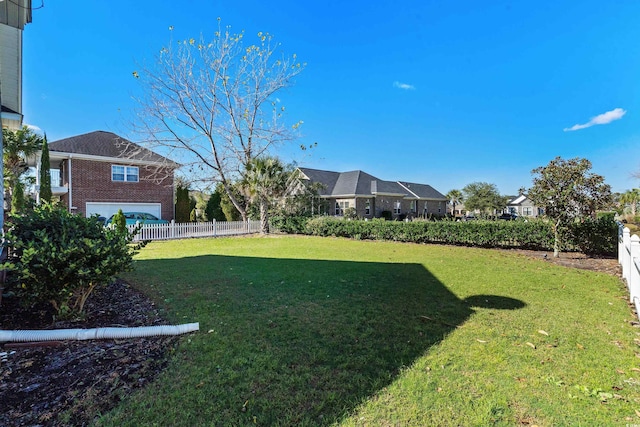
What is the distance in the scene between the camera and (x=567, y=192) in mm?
9570

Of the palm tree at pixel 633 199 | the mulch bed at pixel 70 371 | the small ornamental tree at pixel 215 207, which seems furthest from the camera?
the palm tree at pixel 633 199

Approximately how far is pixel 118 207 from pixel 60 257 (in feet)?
61.9

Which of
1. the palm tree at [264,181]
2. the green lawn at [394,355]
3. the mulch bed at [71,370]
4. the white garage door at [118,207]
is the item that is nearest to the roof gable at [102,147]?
the white garage door at [118,207]

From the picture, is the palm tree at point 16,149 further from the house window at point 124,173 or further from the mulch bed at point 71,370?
the mulch bed at point 71,370

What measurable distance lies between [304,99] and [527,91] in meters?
12.5

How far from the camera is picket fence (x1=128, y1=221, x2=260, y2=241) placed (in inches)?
593

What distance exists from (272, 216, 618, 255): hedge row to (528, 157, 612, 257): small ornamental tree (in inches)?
22.2

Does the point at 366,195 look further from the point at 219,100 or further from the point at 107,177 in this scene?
the point at 107,177

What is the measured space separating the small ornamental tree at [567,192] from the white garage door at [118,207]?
70.4 feet

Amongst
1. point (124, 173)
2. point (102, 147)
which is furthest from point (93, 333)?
point (102, 147)

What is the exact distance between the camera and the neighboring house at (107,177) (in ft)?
58.4

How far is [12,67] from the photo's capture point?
6.34 m

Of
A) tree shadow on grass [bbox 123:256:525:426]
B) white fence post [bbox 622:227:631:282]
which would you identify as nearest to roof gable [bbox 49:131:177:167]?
tree shadow on grass [bbox 123:256:525:426]

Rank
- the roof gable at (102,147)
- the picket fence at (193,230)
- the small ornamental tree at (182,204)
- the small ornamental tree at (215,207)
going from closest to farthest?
1. the picket fence at (193,230)
2. the roof gable at (102,147)
3. the small ornamental tree at (182,204)
4. the small ornamental tree at (215,207)
